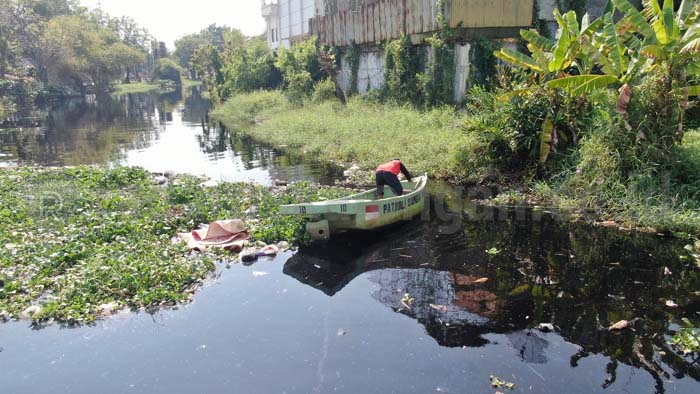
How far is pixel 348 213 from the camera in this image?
9.06 meters

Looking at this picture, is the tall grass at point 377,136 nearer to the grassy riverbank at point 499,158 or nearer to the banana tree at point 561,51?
the grassy riverbank at point 499,158

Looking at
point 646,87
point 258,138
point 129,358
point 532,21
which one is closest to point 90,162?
point 258,138

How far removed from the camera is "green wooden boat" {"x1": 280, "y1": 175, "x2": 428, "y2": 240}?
8.91 m

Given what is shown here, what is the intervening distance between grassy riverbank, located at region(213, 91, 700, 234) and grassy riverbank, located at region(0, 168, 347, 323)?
3.83 m

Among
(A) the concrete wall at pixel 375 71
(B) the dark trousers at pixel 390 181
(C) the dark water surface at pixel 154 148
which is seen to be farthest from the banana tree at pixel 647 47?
(C) the dark water surface at pixel 154 148

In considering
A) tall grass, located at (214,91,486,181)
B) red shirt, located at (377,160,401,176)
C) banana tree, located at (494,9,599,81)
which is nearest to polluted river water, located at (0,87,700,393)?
red shirt, located at (377,160,401,176)

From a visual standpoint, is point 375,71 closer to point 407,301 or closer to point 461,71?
point 461,71

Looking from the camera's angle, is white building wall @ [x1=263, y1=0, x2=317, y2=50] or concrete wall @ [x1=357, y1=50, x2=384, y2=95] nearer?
concrete wall @ [x1=357, y1=50, x2=384, y2=95]

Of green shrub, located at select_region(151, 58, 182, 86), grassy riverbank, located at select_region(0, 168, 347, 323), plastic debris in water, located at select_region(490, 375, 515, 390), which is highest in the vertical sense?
green shrub, located at select_region(151, 58, 182, 86)

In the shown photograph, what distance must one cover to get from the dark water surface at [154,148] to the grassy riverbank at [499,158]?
A: 1.53 metres

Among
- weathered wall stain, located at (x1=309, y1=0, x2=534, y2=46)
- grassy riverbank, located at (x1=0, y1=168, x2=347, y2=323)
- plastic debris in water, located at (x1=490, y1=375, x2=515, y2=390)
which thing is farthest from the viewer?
weathered wall stain, located at (x1=309, y1=0, x2=534, y2=46)

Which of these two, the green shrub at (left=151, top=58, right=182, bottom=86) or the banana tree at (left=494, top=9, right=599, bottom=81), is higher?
the green shrub at (left=151, top=58, right=182, bottom=86)

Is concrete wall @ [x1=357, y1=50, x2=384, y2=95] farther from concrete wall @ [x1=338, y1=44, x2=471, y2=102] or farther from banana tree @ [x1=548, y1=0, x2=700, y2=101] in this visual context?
banana tree @ [x1=548, y1=0, x2=700, y2=101]

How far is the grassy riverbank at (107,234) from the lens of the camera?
701 centimetres
